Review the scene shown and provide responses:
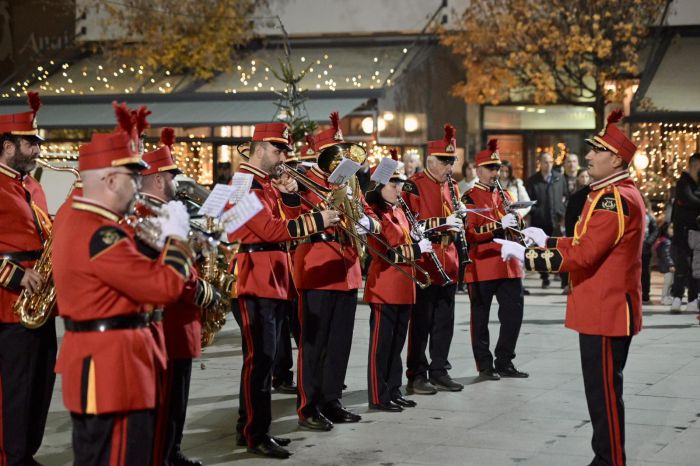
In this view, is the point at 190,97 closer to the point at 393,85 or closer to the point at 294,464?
the point at 393,85

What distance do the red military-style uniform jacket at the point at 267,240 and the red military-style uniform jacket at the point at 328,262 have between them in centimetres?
66

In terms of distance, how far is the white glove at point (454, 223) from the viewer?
10516mm

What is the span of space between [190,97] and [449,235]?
50.5 feet

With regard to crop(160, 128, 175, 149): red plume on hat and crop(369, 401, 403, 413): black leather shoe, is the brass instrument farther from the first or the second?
crop(369, 401, 403, 413): black leather shoe

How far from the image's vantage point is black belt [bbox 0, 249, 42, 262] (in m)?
7.40

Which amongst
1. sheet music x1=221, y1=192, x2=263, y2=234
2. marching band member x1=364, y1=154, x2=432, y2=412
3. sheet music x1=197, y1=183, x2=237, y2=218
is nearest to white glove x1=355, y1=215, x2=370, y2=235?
marching band member x1=364, y1=154, x2=432, y2=412

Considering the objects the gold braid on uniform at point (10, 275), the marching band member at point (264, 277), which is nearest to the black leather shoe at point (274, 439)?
the marching band member at point (264, 277)

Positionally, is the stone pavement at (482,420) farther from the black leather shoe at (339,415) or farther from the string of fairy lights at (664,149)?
the string of fairy lights at (664,149)

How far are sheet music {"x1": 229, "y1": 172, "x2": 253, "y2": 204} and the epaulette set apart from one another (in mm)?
1570

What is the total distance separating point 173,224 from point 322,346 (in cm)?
373

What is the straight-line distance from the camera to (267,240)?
812 cm

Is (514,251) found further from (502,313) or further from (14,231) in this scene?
(502,313)

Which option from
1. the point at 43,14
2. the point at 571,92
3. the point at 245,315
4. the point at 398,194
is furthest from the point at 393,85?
the point at 245,315

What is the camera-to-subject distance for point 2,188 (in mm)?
7434
